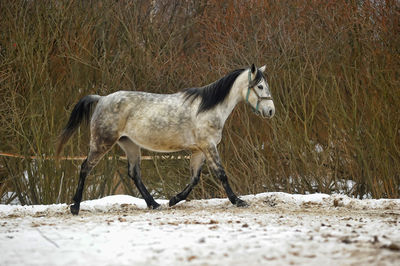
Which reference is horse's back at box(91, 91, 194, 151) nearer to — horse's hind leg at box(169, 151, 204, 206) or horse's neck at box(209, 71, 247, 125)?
horse's hind leg at box(169, 151, 204, 206)

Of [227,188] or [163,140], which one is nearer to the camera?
[227,188]

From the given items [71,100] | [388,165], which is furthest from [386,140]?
[71,100]

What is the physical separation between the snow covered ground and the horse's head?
1.43m

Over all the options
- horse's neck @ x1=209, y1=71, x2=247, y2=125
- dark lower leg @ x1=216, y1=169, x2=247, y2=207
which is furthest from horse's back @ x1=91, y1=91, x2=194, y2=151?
dark lower leg @ x1=216, y1=169, x2=247, y2=207

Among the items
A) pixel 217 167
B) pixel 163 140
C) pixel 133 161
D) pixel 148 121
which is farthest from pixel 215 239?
pixel 133 161

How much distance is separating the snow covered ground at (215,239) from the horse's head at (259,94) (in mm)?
1426

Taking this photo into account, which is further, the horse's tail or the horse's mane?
the horse's tail

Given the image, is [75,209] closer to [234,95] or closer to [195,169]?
[195,169]

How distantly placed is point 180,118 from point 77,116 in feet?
5.51

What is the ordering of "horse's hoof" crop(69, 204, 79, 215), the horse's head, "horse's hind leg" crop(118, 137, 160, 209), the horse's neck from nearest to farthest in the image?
"horse's hoof" crop(69, 204, 79, 215)
the horse's head
the horse's neck
"horse's hind leg" crop(118, 137, 160, 209)

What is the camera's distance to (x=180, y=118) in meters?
7.78

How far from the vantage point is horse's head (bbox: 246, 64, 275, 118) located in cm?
760

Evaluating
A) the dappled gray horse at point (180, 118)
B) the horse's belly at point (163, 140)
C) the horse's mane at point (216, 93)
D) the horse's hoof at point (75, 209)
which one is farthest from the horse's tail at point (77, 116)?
the horse's mane at point (216, 93)

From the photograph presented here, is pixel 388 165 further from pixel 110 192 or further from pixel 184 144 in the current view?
pixel 110 192
